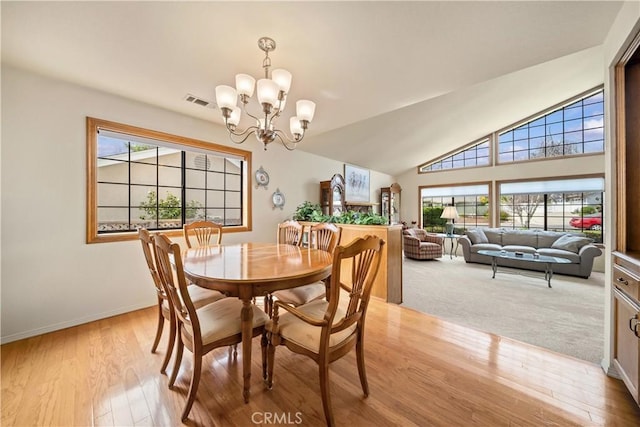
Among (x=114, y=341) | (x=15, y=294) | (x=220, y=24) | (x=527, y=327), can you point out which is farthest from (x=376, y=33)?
(x=15, y=294)

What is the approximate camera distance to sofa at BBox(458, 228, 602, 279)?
4289mm

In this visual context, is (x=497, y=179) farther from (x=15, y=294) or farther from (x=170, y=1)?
(x=15, y=294)

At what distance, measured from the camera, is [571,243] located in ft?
15.0

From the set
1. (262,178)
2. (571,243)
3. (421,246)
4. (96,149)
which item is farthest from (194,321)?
(571,243)

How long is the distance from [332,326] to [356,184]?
210 inches

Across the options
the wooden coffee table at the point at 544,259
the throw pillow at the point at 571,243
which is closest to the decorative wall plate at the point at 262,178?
the wooden coffee table at the point at 544,259

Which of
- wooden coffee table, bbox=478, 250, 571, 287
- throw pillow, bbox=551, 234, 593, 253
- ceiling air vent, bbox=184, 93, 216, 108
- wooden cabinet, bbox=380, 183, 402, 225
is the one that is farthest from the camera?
wooden cabinet, bbox=380, 183, 402, 225

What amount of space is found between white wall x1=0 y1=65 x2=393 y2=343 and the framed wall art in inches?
163

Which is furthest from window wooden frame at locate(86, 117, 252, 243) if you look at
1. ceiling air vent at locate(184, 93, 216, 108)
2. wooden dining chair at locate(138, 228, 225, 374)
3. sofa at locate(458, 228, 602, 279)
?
sofa at locate(458, 228, 602, 279)

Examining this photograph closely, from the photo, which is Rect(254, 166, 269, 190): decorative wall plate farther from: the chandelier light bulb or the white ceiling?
the chandelier light bulb

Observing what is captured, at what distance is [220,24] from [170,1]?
0.96ft

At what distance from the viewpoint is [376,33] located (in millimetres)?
1723

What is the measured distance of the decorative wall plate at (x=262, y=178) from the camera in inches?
155

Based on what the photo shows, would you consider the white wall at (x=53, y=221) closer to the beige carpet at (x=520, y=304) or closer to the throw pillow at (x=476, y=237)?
the beige carpet at (x=520, y=304)
